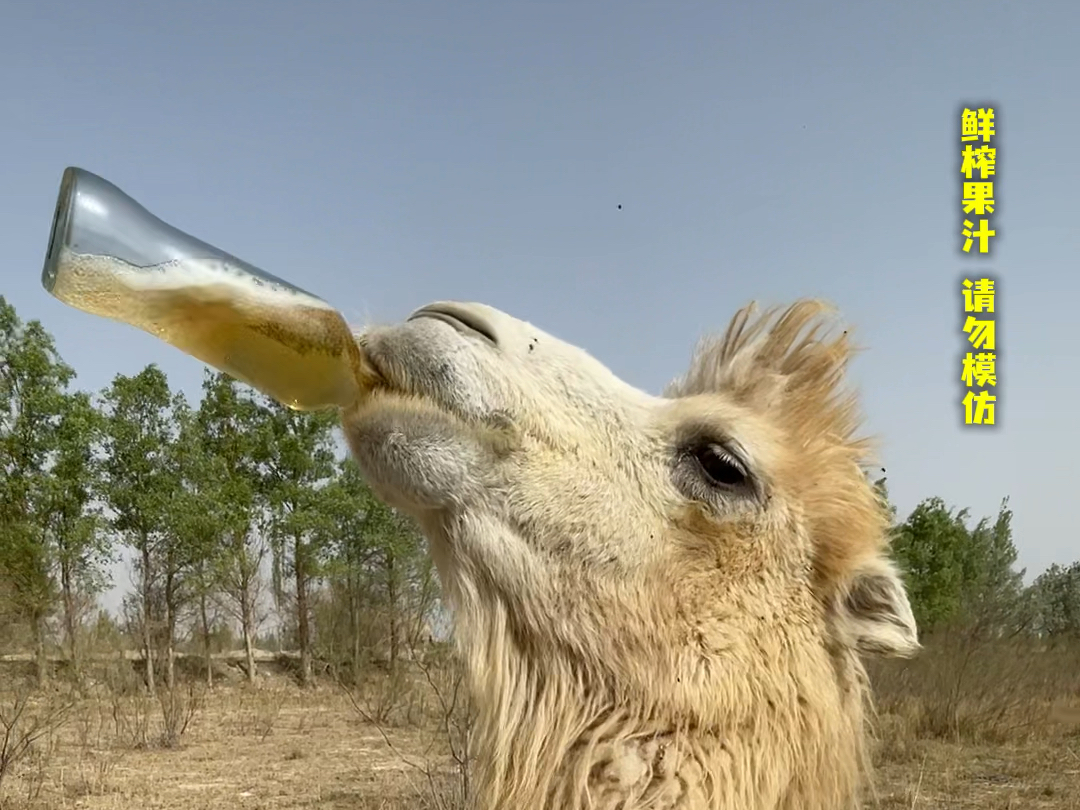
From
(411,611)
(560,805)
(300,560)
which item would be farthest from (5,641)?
(560,805)

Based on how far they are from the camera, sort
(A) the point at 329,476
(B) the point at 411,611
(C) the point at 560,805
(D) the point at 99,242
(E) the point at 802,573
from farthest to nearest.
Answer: (A) the point at 329,476
(B) the point at 411,611
(E) the point at 802,573
(C) the point at 560,805
(D) the point at 99,242

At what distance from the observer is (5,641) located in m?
17.7

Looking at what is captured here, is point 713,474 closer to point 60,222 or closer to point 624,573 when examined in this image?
point 624,573

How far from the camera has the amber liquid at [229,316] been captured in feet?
6.61

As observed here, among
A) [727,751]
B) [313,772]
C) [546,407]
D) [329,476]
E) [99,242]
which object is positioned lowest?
[313,772]

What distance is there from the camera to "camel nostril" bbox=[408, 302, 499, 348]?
238 centimetres

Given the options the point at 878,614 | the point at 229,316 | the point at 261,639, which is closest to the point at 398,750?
the point at 878,614

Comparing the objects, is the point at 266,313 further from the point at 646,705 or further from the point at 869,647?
the point at 869,647

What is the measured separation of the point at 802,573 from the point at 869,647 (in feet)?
1.03

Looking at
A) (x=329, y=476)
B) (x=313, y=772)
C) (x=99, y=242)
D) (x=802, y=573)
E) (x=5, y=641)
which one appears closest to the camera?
(x=99, y=242)

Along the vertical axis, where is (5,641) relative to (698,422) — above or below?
below

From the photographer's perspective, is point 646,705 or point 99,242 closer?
point 99,242

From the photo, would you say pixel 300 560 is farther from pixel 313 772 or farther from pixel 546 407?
pixel 546 407

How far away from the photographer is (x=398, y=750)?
45.7ft
